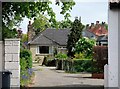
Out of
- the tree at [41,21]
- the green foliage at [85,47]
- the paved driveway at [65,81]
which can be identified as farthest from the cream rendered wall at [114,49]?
the green foliage at [85,47]

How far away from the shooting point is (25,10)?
17.4 m

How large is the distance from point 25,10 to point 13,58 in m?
5.30

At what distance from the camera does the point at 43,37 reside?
59.8 metres

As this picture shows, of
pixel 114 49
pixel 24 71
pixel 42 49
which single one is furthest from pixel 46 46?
pixel 114 49

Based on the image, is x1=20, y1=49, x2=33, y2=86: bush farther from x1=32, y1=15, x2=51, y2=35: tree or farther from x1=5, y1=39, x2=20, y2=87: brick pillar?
x1=5, y1=39, x2=20, y2=87: brick pillar

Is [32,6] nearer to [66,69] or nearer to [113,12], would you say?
[113,12]

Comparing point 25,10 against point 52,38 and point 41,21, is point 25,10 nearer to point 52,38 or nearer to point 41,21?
point 41,21

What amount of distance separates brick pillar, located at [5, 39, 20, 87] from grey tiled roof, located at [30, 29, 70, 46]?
45.5 metres

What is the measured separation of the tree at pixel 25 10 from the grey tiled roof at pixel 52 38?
131 feet

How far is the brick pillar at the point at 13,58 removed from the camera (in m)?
12.3

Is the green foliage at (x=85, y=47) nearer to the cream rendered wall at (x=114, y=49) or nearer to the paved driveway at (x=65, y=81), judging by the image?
the paved driveway at (x=65, y=81)

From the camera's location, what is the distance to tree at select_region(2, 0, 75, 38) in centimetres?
1698

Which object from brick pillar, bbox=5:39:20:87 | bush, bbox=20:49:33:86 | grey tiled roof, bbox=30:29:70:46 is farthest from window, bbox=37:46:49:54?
brick pillar, bbox=5:39:20:87

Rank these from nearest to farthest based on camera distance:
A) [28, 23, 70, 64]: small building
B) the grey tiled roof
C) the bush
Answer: the bush < [28, 23, 70, 64]: small building < the grey tiled roof
